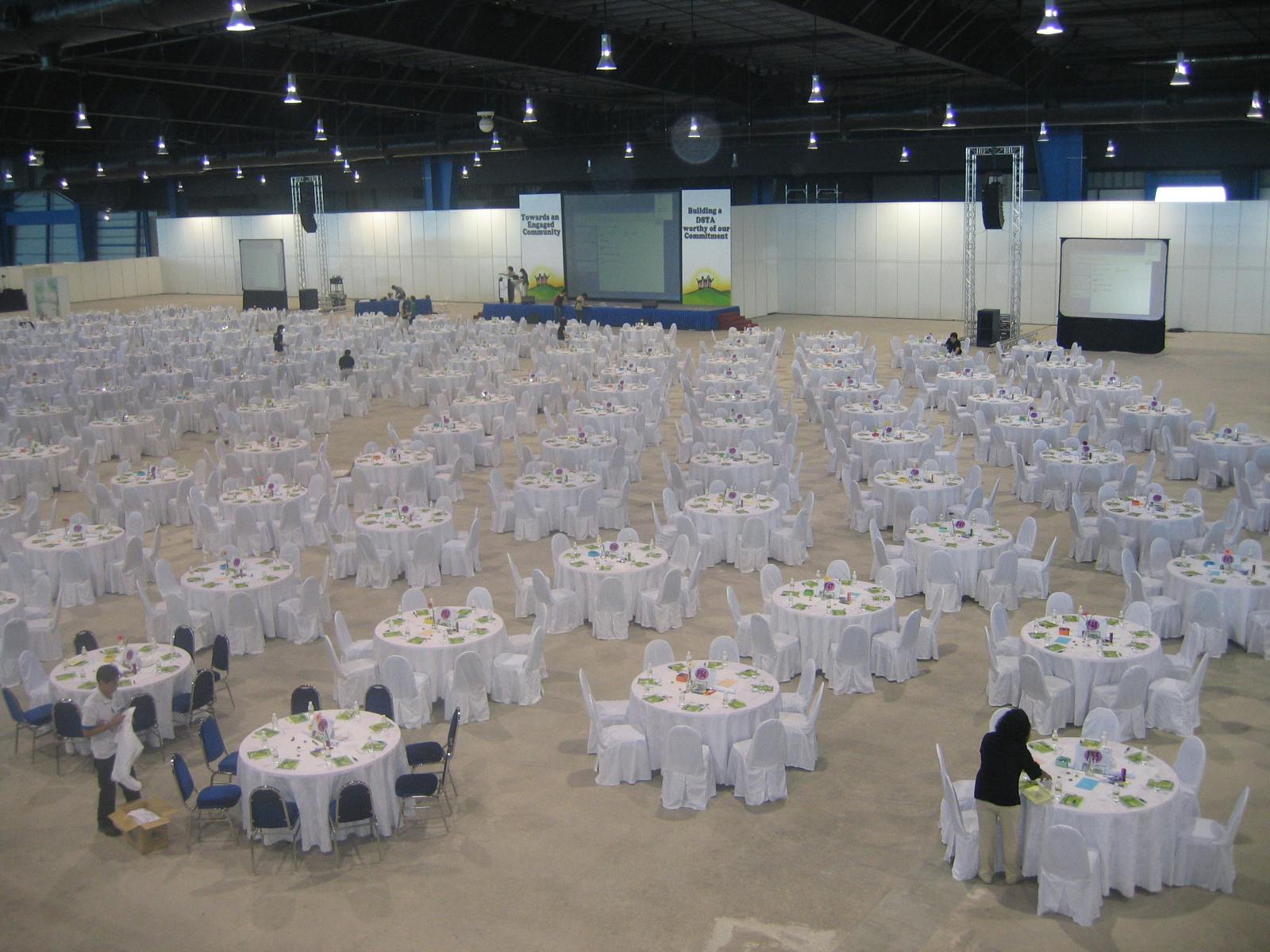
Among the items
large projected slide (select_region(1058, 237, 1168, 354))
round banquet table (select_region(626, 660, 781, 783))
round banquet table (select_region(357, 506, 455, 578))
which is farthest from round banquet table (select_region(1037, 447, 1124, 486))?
large projected slide (select_region(1058, 237, 1168, 354))

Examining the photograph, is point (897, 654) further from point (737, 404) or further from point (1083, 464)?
point (737, 404)

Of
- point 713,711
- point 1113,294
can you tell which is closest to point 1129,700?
point 713,711

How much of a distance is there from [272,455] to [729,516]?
773 centimetres

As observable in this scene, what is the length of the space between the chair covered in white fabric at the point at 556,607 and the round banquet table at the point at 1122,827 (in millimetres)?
5749

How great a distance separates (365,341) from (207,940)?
24.9 m

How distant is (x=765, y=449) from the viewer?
18250mm

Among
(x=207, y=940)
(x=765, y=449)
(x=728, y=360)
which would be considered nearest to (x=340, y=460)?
(x=765, y=449)

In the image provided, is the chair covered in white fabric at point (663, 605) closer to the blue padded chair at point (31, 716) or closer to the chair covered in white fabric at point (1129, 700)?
the chair covered in white fabric at point (1129, 700)

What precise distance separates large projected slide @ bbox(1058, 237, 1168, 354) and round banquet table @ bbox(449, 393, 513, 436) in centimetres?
1583

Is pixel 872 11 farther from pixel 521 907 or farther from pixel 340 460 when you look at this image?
pixel 521 907

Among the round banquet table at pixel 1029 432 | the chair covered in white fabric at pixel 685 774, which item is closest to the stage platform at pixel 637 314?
the round banquet table at pixel 1029 432

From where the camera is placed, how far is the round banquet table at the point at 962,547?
13.1 m

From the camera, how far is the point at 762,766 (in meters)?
8.86

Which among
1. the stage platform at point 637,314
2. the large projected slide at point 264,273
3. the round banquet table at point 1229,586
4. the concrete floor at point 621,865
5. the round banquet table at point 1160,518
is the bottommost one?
the concrete floor at point 621,865
